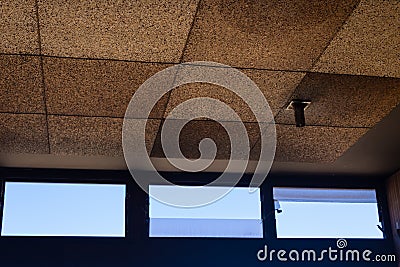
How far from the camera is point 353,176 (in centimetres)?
486

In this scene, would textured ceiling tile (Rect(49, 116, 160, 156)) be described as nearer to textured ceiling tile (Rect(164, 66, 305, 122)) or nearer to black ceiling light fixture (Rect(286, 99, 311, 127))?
textured ceiling tile (Rect(164, 66, 305, 122))

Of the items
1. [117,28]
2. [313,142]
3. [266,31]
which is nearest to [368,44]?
[266,31]

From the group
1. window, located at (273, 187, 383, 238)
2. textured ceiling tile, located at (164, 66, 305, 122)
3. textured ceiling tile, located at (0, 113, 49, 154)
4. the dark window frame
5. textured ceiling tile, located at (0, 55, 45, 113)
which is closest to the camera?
textured ceiling tile, located at (0, 55, 45, 113)

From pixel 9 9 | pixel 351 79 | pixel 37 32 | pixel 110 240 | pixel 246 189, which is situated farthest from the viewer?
pixel 246 189

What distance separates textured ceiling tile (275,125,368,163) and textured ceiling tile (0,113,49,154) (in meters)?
1.34

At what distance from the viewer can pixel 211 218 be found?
4.55 m

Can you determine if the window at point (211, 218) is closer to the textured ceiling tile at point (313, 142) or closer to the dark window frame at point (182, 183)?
the dark window frame at point (182, 183)

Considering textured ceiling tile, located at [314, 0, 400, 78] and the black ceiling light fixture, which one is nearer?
textured ceiling tile, located at [314, 0, 400, 78]

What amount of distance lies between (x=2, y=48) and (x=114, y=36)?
468 mm

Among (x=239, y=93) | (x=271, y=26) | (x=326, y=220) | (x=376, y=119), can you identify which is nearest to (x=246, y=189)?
(x=326, y=220)

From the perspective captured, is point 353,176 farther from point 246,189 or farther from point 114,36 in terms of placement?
point 114,36

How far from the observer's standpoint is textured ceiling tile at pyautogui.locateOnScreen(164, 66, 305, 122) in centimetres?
254

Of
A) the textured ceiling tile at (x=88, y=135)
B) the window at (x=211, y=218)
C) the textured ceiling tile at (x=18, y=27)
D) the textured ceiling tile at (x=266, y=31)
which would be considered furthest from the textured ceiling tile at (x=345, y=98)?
the window at (x=211, y=218)

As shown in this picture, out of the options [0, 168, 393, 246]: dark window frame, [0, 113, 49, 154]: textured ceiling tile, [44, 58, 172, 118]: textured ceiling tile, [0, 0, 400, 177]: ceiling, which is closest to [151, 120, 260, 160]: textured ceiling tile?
[0, 0, 400, 177]: ceiling
